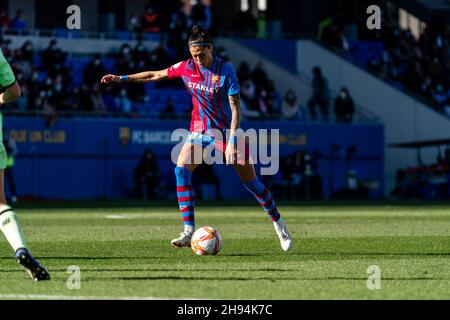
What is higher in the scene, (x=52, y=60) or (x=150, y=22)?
(x=150, y=22)

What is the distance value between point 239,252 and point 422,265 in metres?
2.52

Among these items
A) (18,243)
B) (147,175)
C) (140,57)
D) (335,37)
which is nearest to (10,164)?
(147,175)

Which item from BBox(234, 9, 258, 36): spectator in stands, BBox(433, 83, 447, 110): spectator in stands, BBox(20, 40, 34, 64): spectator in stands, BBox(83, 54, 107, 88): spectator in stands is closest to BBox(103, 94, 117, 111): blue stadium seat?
BBox(83, 54, 107, 88): spectator in stands

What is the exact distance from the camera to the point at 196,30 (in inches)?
525

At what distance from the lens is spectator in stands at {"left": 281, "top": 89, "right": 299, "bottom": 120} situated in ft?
123

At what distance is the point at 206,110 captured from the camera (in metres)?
13.8

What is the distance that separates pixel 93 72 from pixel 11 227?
2497 centimetres

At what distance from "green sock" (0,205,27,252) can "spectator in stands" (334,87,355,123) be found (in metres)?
28.4

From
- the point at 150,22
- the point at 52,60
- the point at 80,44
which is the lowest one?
the point at 52,60

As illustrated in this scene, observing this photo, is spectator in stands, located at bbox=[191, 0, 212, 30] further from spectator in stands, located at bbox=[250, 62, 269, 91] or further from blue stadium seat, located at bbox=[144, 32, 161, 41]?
spectator in stands, located at bbox=[250, 62, 269, 91]

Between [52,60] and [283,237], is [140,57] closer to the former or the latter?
[52,60]
